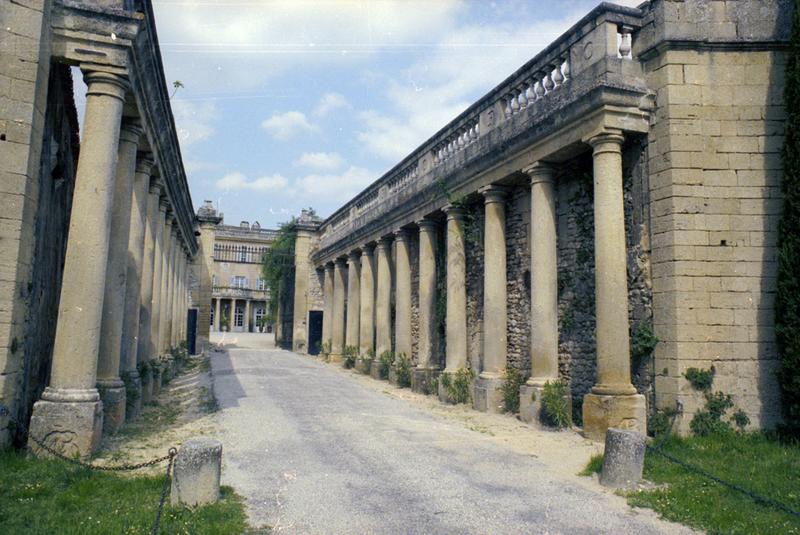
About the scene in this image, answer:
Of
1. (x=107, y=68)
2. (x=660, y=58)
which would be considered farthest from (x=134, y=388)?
(x=660, y=58)

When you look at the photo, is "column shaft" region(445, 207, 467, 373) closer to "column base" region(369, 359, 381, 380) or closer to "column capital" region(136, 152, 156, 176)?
"column base" region(369, 359, 381, 380)

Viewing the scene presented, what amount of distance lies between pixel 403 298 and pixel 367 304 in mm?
3631

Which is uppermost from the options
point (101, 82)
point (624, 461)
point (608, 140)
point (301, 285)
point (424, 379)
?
point (101, 82)

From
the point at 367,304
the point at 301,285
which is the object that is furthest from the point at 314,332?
the point at 367,304

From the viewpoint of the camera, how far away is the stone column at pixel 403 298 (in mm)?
16719

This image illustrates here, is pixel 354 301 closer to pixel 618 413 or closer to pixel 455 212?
pixel 455 212

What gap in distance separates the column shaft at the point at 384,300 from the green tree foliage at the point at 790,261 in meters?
11.7

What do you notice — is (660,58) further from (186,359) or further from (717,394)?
(186,359)

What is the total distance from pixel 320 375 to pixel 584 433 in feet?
34.0

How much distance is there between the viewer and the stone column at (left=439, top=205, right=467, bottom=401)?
13711mm

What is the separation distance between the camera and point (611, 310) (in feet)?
29.4

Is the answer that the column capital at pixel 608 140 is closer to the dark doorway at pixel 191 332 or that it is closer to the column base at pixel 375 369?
the column base at pixel 375 369

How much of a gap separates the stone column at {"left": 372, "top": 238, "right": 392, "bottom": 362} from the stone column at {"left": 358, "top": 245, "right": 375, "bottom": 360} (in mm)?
1136

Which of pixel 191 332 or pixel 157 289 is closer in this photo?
pixel 157 289
